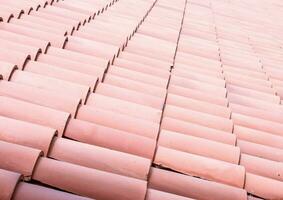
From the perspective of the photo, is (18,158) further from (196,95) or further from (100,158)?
(196,95)

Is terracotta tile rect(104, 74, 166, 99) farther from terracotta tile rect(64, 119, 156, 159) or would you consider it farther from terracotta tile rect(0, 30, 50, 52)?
terracotta tile rect(64, 119, 156, 159)

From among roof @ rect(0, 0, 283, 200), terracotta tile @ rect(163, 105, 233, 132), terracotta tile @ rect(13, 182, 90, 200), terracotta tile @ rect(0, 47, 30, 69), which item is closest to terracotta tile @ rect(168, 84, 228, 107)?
roof @ rect(0, 0, 283, 200)

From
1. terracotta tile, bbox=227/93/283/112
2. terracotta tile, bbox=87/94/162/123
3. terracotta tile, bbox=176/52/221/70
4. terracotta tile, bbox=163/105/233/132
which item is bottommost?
terracotta tile, bbox=87/94/162/123

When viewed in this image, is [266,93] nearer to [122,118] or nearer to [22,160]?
[122,118]

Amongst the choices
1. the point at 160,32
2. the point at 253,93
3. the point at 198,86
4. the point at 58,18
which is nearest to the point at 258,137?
the point at 198,86

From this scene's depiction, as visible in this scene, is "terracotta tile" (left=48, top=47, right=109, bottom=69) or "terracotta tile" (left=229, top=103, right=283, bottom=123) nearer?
"terracotta tile" (left=48, top=47, right=109, bottom=69)

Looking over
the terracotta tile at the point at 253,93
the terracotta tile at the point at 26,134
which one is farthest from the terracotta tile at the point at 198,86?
the terracotta tile at the point at 26,134

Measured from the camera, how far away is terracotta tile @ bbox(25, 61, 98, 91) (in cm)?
225

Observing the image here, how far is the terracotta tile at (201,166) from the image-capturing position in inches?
72.2

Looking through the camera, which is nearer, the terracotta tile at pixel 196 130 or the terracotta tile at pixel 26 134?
the terracotta tile at pixel 26 134

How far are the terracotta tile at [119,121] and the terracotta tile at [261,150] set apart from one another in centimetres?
53

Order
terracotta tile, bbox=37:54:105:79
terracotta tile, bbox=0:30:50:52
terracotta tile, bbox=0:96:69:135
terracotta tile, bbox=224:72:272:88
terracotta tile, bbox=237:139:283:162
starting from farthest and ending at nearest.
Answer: terracotta tile, bbox=224:72:272:88 < terracotta tile, bbox=0:30:50:52 < terracotta tile, bbox=37:54:105:79 < terracotta tile, bbox=237:139:283:162 < terracotta tile, bbox=0:96:69:135

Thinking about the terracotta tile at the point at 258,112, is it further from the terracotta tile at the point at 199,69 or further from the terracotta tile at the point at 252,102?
the terracotta tile at the point at 199,69

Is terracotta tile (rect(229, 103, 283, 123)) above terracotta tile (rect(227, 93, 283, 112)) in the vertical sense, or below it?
below
